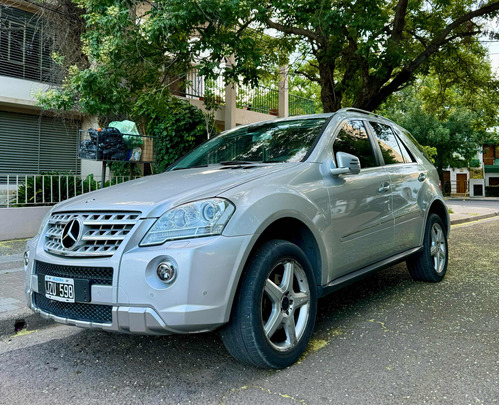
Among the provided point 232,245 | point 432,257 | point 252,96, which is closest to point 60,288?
point 232,245

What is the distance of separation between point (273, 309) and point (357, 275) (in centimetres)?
106

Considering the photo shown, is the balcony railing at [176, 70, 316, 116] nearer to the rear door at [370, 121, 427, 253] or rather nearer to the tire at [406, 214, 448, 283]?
the rear door at [370, 121, 427, 253]

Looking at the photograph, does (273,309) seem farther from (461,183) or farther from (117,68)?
(461,183)

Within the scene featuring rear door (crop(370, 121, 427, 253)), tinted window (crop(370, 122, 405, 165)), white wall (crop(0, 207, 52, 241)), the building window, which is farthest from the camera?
the building window

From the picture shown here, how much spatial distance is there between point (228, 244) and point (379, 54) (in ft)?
27.1

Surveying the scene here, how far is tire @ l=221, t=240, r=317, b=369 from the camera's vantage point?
2.58 m

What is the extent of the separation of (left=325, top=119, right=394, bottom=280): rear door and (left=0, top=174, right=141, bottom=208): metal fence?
5.77m

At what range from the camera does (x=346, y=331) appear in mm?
3549

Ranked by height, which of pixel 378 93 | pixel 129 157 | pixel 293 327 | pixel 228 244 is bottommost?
pixel 293 327

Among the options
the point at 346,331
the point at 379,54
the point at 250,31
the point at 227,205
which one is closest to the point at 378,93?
the point at 379,54

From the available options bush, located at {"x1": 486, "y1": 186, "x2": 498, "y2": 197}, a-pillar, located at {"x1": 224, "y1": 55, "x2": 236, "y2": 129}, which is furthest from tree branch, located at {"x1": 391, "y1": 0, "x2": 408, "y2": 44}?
bush, located at {"x1": 486, "y1": 186, "x2": 498, "y2": 197}

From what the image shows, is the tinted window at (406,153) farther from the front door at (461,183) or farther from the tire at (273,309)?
the front door at (461,183)

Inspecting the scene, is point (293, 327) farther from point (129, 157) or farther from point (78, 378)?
point (129, 157)

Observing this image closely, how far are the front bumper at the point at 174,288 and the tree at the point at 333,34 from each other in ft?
15.6
